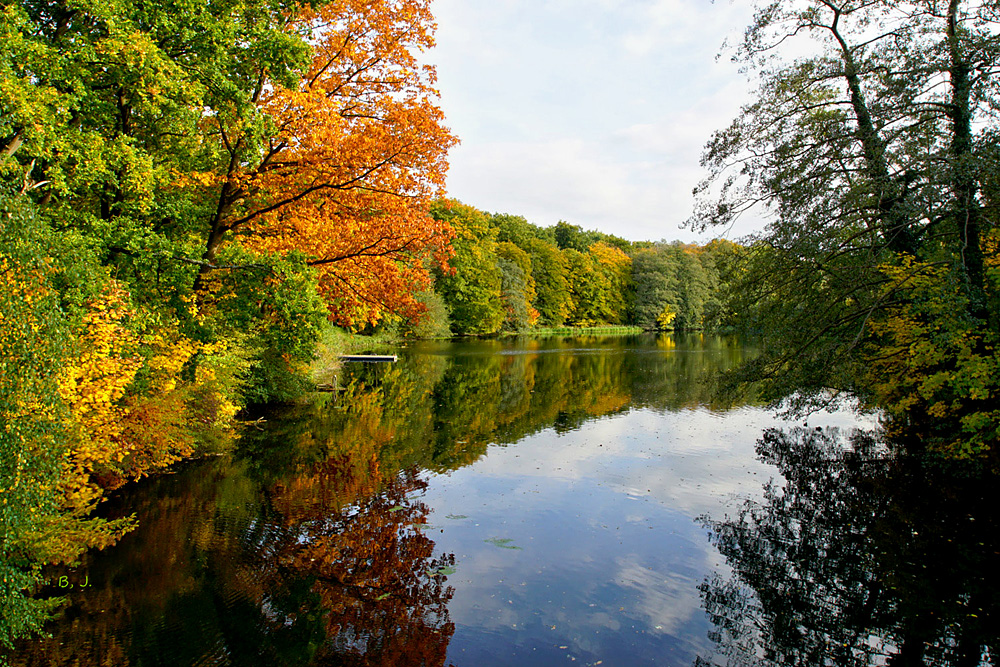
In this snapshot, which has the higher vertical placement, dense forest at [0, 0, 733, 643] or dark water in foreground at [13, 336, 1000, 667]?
dense forest at [0, 0, 733, 643]

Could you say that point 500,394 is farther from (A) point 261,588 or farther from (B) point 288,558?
(A) point 261,588

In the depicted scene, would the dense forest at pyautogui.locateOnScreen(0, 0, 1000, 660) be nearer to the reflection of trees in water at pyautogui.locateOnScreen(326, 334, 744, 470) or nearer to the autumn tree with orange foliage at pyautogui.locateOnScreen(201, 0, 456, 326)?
the autumn tree with orange foliage at pyautogui.locateOnScreen(201, 0, 456, 326)

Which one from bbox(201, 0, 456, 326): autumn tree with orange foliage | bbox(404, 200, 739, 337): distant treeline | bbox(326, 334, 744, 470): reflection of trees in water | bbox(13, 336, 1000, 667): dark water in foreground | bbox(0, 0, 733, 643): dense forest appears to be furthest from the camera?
bbox(404, 200, 739, 337): distant treeline

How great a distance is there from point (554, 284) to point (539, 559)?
233 ft

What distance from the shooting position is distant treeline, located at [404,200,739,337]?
59.9 m

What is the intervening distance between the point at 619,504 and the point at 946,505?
578cm

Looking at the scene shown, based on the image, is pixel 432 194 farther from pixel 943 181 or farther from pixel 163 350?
pixel 943 181

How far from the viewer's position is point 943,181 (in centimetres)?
864

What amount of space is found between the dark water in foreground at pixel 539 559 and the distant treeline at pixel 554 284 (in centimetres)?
4316

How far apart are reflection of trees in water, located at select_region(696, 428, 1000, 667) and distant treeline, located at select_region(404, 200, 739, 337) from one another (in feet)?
151

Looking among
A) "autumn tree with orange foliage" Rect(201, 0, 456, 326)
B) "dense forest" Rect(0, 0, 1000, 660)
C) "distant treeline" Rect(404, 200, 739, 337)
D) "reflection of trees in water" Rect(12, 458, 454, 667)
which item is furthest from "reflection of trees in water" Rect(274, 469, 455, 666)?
"distant treeline" Rect(404, 200, 739, 337)

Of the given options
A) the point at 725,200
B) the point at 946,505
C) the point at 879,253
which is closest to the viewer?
the point at 946,505

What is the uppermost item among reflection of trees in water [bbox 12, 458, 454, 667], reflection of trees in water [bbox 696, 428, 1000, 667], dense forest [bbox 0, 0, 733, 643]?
dense forest [bbox 0, 0, 733, 643]

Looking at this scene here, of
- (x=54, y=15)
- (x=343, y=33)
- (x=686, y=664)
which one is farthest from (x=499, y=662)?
(x=343, y=33)
